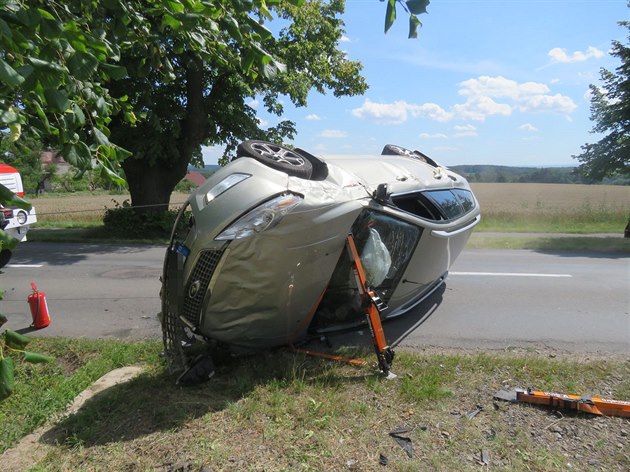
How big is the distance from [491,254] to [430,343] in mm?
6192

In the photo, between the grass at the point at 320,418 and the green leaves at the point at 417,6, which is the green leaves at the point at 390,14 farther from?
the grass at the point at 320,418

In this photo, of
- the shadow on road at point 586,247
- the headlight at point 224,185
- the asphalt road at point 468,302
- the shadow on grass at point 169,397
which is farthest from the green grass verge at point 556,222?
the headlight at point 224,185

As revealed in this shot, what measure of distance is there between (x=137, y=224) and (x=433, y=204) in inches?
468

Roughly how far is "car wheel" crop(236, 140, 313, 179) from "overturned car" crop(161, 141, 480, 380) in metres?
0.01

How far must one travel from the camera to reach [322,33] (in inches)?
629

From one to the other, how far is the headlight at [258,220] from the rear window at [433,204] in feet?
4.87

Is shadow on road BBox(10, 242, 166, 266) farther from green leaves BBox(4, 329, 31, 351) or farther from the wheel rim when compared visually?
green leaves BBox(4, 329, 31, 351)

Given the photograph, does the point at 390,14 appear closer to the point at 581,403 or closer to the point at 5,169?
the point at 581,403

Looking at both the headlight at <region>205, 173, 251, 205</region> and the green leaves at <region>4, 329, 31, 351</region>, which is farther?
the headlight at <region>205, 173, 251, 205</region>

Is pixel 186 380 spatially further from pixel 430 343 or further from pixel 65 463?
pixel 430 343

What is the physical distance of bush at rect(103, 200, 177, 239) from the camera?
563 inches

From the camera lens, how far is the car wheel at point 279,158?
365 cm

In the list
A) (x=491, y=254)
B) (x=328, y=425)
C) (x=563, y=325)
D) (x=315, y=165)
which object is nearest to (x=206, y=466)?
(x=328, y=425)

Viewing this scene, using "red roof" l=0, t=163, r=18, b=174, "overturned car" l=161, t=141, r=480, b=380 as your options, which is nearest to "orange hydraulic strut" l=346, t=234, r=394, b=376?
"overturned car" l=161, t=141, r=480, b=380
